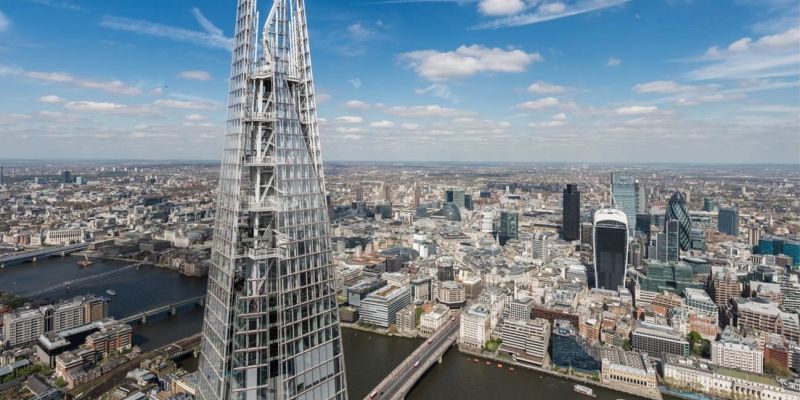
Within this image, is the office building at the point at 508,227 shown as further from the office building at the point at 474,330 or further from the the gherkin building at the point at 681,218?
the office building at the point at 474,330

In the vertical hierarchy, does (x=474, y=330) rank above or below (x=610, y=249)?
below

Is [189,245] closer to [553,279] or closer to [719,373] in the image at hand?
[553,279]

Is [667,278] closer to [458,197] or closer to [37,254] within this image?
[458,197]

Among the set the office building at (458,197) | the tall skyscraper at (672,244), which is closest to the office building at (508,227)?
the tall skyscraper at (672,244)

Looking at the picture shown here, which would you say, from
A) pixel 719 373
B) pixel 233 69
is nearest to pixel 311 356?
pixel 233 69

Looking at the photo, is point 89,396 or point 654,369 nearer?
point 89,396

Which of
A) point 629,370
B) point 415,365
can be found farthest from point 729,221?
point 415,365
